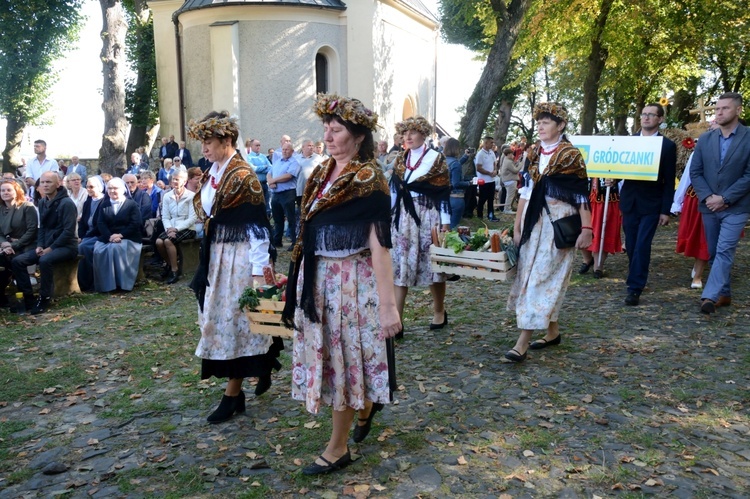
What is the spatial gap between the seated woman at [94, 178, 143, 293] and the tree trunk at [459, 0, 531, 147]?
10400 millimetres

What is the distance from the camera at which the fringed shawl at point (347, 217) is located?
374cm

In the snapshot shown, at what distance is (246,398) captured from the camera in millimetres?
5395

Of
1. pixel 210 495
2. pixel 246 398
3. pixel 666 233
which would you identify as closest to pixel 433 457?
pixel 210 495

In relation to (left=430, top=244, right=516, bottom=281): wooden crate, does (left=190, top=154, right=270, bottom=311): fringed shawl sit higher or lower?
higher

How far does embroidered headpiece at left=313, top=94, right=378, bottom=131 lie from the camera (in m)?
3.74

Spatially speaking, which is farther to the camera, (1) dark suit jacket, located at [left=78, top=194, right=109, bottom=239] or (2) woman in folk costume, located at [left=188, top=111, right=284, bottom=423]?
(1) dark suit jacket, located at [left=78, top=194, right=109, bottom=239]

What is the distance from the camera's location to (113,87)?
67.3ft

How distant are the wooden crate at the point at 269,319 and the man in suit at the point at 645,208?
5301 millimetres

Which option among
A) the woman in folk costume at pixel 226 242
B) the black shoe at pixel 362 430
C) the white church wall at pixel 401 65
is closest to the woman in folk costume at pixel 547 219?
the black shoe at pixel 362 430

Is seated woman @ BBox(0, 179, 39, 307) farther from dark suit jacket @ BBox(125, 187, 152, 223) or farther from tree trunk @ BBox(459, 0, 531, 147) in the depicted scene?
tree trunk @ BBox(459, 0, 531, 147)

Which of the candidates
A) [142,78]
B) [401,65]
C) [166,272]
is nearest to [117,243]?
[166,272]

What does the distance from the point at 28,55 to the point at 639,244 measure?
31018 mm

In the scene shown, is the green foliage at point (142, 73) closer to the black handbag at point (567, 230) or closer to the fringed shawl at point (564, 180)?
the fringed shawl at point (564, 180)

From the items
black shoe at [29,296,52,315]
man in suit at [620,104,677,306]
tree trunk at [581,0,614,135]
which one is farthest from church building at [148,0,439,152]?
man in suit at [620,104,677,306]
